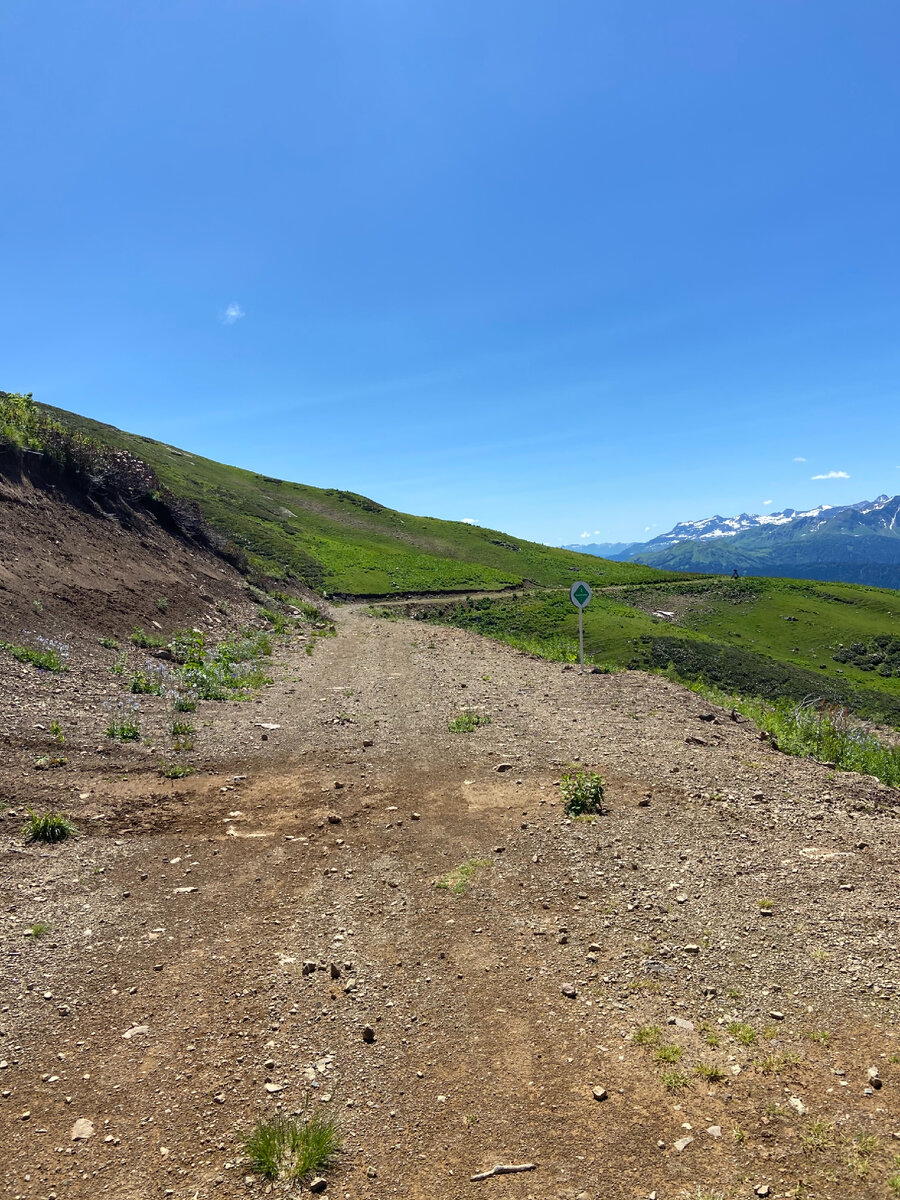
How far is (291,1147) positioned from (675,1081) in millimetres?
3137

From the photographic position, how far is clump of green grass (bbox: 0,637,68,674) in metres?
16.3

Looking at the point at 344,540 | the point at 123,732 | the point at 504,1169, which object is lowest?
the point at 504,1169

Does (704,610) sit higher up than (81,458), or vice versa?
(81,458)

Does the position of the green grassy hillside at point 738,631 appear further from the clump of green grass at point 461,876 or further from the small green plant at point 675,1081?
Answer: the small green plant at point 675,1081

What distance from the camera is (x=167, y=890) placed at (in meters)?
8.12

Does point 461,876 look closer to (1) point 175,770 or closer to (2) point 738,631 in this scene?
(1) point 175,770

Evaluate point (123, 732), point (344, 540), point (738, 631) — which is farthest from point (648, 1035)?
point (344, 540)

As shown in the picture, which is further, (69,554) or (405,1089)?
(69,554)

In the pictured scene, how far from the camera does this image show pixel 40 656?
54.6 feet

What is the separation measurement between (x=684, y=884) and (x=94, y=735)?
40.5 ft

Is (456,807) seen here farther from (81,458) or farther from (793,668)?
(793,668)

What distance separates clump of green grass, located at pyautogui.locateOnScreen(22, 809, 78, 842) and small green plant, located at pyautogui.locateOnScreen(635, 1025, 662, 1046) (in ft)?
27.7

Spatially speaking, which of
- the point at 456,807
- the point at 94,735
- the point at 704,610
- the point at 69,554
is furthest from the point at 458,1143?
the point at 704,610

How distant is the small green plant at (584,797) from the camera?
10.1 m
